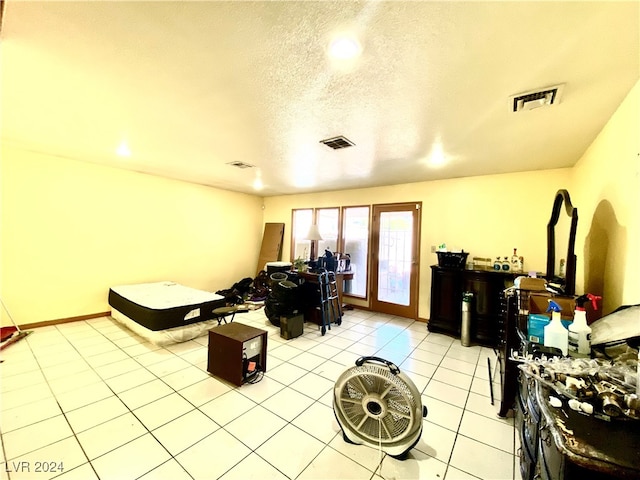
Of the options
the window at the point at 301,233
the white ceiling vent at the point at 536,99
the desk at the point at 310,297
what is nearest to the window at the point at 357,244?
the window at the point at 301,233

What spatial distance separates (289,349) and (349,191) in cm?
357

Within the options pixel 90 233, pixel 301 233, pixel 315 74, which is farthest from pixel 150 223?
pixel 315 74

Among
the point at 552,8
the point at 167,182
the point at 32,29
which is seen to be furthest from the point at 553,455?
the point at 167,182

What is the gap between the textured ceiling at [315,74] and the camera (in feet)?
4.19

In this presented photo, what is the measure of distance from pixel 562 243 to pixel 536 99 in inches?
95.4

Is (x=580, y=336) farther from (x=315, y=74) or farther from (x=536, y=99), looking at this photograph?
(x=315, y=74)

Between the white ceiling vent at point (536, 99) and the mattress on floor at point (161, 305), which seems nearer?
the white ceiling vent at point (536, 99)

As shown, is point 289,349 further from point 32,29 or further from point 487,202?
point 487,202

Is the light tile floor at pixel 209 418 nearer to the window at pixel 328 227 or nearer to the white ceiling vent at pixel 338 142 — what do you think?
the white ceiling vent at pixel 338 142

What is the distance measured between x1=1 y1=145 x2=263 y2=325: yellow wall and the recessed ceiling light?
478 centimetres

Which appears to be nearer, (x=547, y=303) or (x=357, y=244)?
(x=547, y=303)

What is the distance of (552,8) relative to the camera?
117cm

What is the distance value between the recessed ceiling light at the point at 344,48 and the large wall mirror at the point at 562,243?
1945mm

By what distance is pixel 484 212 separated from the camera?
4109 millimetres
